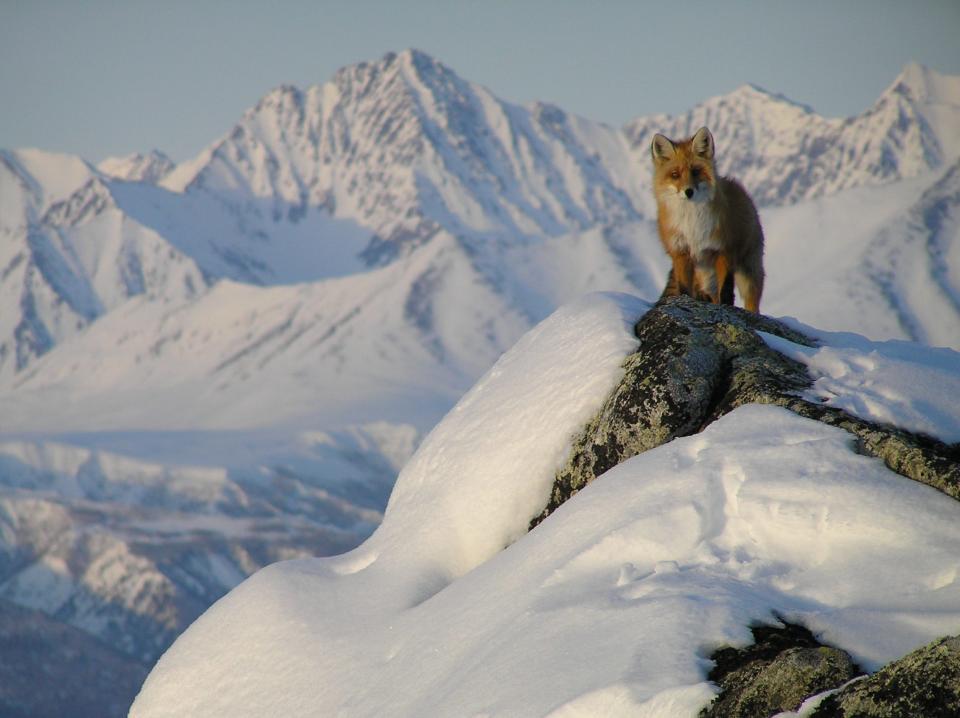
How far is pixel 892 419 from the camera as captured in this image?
12969 mm

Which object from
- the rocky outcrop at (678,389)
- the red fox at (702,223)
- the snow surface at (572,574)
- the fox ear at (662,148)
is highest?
the fox ear at (662,148)

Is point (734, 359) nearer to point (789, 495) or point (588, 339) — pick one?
point (588, 339)

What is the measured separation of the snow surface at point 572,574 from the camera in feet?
33.8

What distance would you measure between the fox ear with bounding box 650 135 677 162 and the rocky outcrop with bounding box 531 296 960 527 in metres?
3.01

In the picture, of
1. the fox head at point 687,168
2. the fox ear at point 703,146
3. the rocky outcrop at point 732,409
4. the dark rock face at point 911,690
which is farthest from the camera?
the fox ear at point 703,146

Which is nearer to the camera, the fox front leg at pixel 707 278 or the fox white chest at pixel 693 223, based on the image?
the fox white chest at pixel 693 223

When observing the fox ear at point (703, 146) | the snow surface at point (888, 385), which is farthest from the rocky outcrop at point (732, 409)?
the fox ear at point (703, 146)

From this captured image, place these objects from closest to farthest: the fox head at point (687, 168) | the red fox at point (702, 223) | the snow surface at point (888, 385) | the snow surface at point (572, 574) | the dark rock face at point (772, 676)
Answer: the dark rock face at point (772, 676) → the snow surface at point (572, 574) → the snow surface at point (888, 385) → the fox head at point (687, 168) → the red fox at point (702, 223)

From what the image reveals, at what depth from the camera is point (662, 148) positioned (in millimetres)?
17906

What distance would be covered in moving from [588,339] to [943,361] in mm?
4659

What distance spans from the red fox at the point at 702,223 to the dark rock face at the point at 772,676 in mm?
8813

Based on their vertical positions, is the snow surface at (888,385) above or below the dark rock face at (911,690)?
above

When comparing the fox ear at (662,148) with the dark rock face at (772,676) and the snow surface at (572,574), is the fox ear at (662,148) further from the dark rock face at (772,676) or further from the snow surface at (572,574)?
the dark rock face at (772,676)

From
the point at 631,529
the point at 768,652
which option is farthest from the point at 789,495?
the point at 768,652
